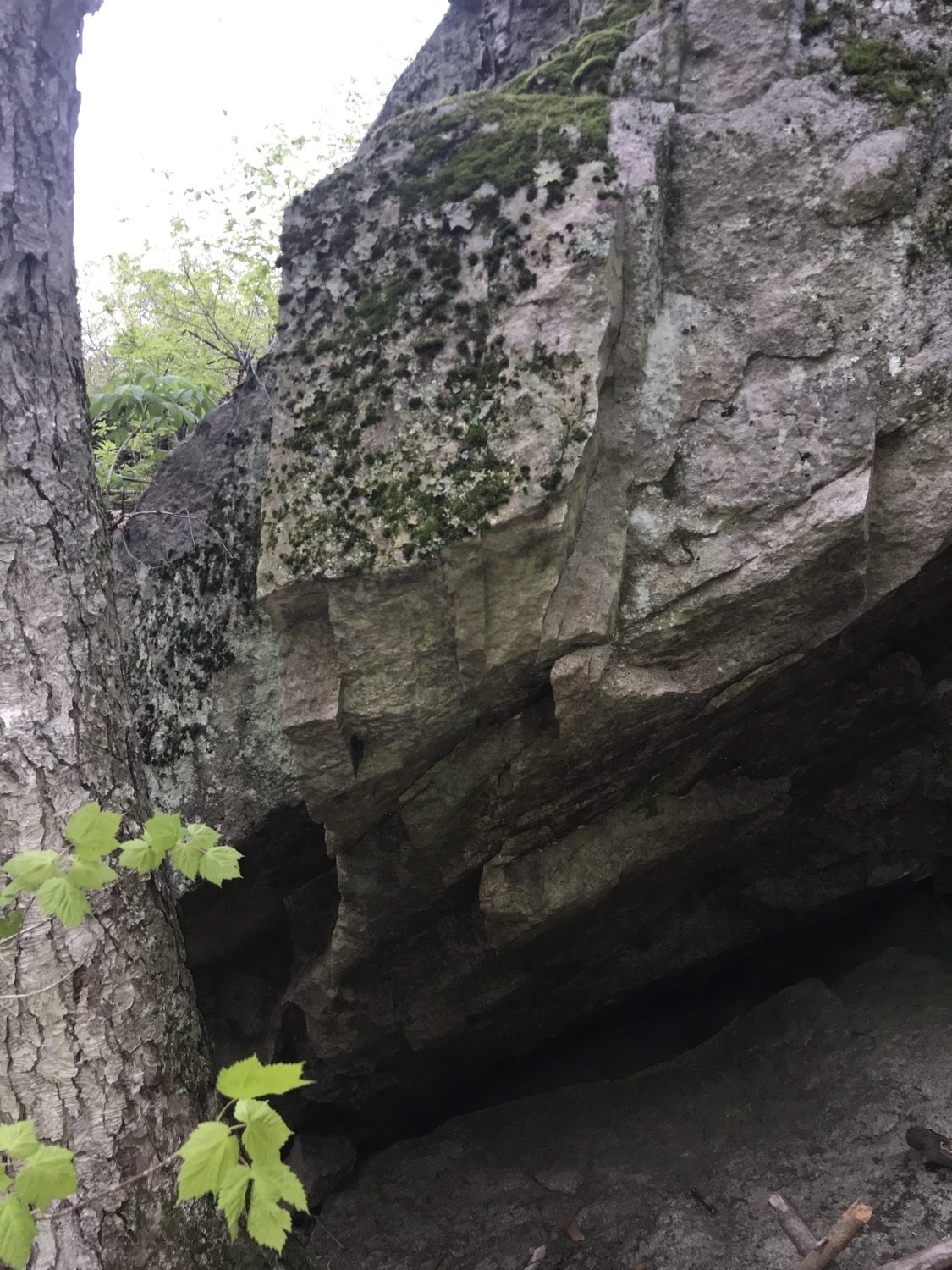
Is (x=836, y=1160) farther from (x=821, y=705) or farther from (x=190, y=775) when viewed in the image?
(x=190, y=775)

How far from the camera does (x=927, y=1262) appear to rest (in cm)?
266

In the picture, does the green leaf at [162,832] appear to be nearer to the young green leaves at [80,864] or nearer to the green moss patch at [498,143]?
the young green leaves at [80,864]

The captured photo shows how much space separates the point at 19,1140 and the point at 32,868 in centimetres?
51

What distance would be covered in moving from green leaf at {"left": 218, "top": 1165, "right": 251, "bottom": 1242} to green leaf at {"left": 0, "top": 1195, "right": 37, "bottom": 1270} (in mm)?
319

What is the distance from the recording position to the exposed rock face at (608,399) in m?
2.83

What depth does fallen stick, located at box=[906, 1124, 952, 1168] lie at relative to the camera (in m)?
3.48

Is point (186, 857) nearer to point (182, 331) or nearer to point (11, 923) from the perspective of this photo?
point (11, 923)

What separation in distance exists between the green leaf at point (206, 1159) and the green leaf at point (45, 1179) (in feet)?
0.82

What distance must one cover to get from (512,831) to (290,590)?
1.45 m

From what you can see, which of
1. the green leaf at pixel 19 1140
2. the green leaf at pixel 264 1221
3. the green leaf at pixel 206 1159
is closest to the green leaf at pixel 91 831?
the green leaf at pixel 19 1140

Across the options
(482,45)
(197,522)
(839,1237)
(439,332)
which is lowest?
(839,1237)

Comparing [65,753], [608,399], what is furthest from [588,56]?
[65,753]

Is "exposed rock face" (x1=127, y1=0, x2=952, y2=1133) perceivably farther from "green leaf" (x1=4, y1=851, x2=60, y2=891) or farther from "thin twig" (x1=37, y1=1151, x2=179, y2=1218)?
"thin twig" (x1=37, y1=1151, x2=179, y2=1218)

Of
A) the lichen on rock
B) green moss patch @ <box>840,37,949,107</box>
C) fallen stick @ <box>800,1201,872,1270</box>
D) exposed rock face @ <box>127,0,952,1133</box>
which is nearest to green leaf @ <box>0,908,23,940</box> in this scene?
exposed rock face @ <box>127,0,952,1133</box>
